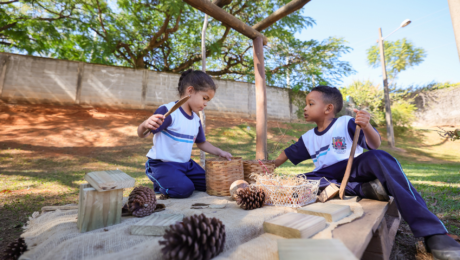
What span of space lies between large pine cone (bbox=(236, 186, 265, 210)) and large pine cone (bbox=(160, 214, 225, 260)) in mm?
780

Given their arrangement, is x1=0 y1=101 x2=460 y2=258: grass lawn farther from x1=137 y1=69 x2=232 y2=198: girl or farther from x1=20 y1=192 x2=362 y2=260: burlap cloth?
x1=137 y1=69 x2=232 y2=198: girl

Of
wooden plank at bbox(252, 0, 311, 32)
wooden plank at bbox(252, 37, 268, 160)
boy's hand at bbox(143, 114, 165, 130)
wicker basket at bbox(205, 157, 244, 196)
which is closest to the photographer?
boy's hand at bbox(143, 114, 165, 130)

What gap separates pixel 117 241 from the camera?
44.6 inches

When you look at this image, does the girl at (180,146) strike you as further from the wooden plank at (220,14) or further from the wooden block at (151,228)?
the wooden block at (151,228)

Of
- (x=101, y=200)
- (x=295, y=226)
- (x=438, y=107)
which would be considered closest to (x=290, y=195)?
(x=295, y=226)

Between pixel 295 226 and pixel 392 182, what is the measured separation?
38.9 inches

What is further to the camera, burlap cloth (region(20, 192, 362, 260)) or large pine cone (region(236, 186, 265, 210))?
large pine cone (region(236, 186, 265, 210))

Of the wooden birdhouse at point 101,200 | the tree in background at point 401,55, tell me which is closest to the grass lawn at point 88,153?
the wooden birdhouse at point 101,200

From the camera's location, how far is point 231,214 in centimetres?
161

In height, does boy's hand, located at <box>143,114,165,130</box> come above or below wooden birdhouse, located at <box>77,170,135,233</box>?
above

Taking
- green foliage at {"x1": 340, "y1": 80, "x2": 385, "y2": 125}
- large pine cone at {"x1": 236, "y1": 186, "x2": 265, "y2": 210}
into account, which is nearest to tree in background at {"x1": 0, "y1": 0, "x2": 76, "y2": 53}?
large pine cone at {"x1": 236, "y1": 186, "x2": 265, "y2": 210}

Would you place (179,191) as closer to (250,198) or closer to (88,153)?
(250,198)

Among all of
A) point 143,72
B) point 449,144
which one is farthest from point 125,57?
point 449,144

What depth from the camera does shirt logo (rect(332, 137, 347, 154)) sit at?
2.24m
